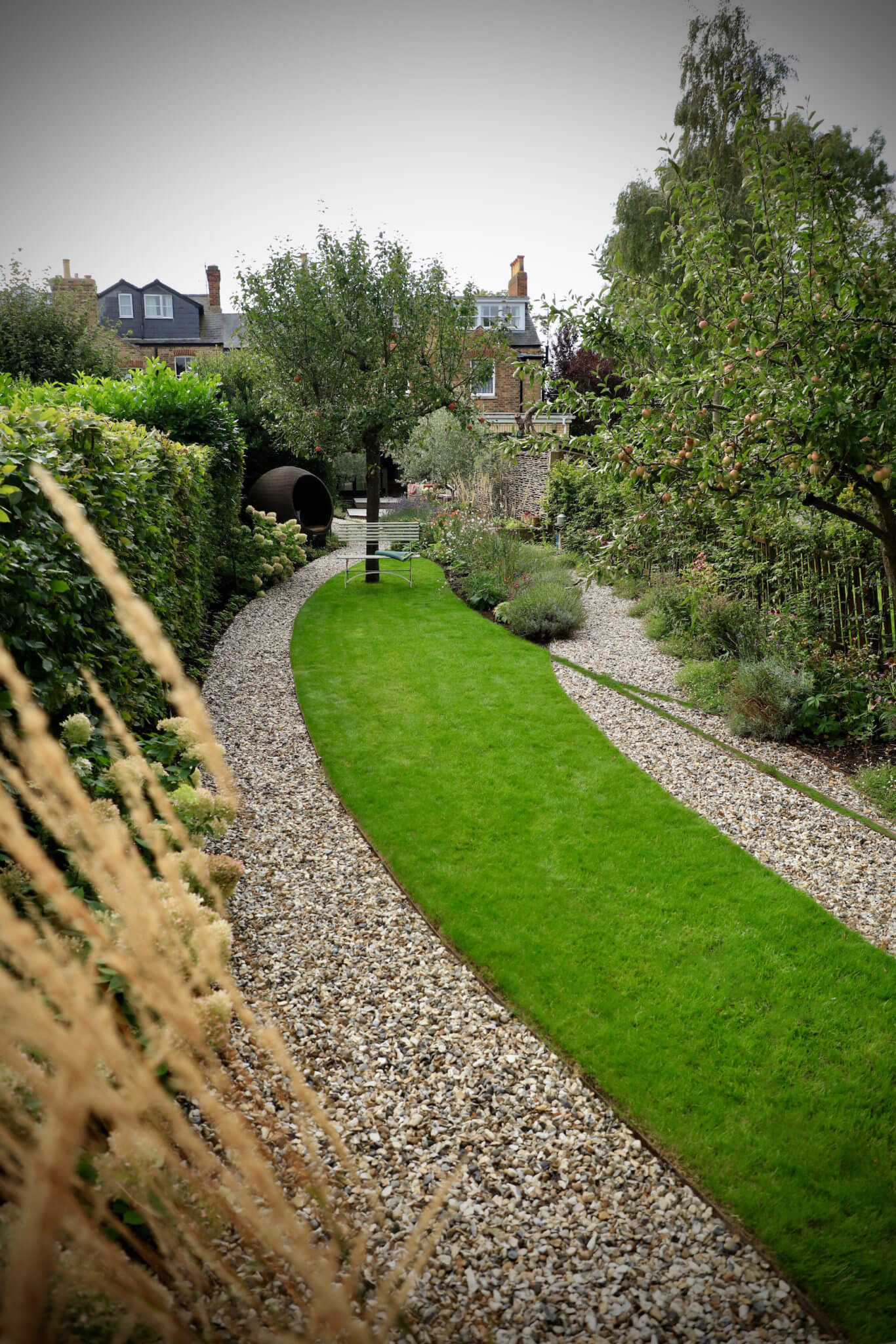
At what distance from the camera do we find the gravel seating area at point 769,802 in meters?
4.22

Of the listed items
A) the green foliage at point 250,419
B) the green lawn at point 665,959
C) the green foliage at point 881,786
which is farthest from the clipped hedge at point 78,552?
the green foliage at point 250,419

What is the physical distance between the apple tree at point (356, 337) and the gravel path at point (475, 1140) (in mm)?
8855

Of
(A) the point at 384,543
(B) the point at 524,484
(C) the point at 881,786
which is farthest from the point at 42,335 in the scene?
(C) the point at 881,786

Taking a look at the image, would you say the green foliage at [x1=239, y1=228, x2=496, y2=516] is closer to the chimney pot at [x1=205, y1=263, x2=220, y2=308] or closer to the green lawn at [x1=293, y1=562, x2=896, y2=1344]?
the green lawn at [x1=293, y1=562, x2=896, y2=1344]

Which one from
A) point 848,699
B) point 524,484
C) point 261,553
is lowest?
point 848,699

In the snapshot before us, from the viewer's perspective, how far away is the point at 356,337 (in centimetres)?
1114

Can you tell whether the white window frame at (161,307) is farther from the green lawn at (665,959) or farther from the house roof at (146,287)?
A: the green lawn at (665,959)

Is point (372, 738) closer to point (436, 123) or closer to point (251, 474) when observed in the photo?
point (436, 123)

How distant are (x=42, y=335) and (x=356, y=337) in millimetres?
10325

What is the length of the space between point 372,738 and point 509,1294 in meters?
4.46

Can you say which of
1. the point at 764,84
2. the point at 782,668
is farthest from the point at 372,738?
the point at 764,84

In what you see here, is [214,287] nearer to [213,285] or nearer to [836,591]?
[213,285]

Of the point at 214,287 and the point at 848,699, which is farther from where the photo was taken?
the point at 214,287

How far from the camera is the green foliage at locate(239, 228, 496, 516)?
11.1 meters
